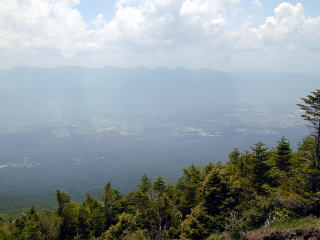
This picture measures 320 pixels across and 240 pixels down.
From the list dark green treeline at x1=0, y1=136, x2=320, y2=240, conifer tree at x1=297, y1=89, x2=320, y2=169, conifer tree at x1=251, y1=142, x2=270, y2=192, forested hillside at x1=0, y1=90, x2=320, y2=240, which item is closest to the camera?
conifer tree at x1=297, y1=89, x2=320, y2=169

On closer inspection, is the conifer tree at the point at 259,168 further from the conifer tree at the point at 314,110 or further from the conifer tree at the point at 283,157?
the conifer tree at the point at 314,110

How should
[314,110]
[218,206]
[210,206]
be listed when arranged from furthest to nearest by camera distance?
[210,206] → [218,206] → [314,110]

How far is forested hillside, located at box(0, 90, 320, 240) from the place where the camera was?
21672 mm

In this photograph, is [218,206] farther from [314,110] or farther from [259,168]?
[314,110]

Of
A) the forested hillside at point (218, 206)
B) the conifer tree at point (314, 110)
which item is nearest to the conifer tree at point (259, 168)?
the forested hillside at point (218, 206)

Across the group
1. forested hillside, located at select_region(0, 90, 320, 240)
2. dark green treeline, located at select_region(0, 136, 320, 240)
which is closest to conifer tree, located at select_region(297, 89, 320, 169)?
forested hillside, located at select_region(0, 90, 320, 240)

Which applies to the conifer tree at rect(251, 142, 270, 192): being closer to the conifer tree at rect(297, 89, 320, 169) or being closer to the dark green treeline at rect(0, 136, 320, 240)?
the dark green treeline at rect(0, 136, 320, 240)

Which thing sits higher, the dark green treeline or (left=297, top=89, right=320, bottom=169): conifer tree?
(left=297, top=89, right=320, bottom=169): conifer tree

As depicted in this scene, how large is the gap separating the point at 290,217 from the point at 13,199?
131095 millimetres

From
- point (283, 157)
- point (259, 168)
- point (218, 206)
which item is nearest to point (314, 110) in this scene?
point (259, 168)

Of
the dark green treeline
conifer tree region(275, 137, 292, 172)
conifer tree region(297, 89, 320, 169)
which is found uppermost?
conifer tree region(297, 89, 320, 169)

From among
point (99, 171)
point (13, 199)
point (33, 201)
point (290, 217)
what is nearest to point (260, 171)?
point (290, 217)

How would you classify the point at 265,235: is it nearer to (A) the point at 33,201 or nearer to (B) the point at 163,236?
(B) the point at 163,236

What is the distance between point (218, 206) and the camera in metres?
25.7
